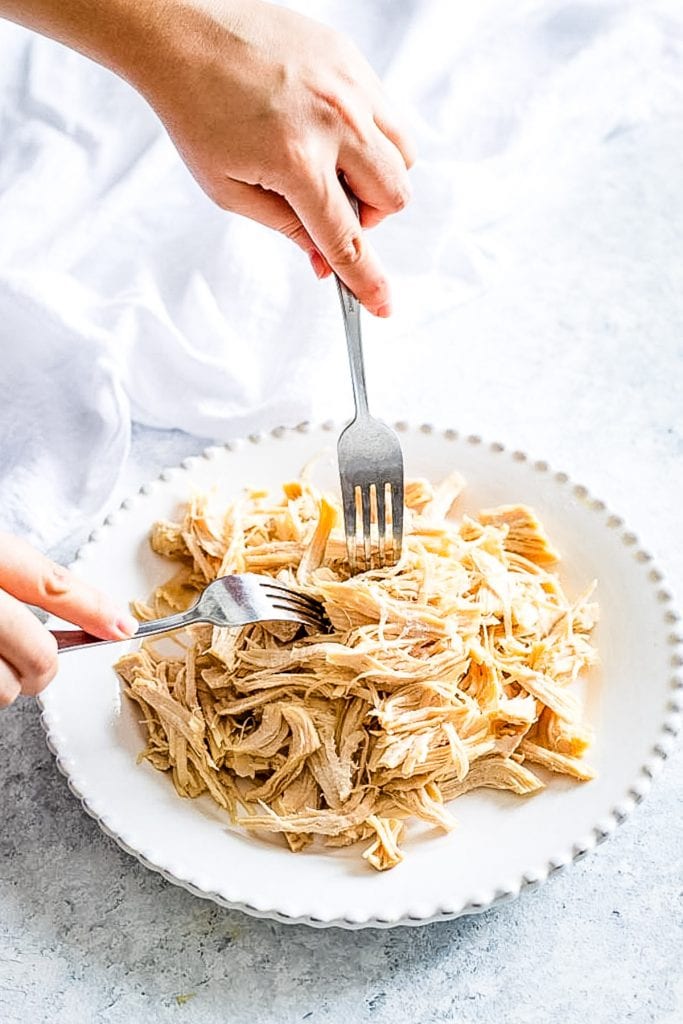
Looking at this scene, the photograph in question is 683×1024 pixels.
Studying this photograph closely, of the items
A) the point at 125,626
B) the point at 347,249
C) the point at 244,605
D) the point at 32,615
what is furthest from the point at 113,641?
the point at 347,249

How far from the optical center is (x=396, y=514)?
7.34 ft

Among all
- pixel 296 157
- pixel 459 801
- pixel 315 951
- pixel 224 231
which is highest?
pixel 296 157

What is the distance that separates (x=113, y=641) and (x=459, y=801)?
1.95ft

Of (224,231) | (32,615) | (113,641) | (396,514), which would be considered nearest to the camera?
(32,615)

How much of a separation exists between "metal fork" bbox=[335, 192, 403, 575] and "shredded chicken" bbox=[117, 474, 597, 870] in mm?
54

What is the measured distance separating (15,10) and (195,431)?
3.31 ft

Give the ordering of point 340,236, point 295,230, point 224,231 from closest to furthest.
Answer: point 340,236 → point 295,230 → point 224,231

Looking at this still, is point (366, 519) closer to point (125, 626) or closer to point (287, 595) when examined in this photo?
point (287, 595)

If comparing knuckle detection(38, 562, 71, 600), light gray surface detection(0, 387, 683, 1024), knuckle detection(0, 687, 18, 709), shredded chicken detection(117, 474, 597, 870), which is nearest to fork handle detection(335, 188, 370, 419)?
shredded chicken detection(117, 474, 597, 870)

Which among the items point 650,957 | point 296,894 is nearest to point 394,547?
point 296,894

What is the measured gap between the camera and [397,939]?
1.98m

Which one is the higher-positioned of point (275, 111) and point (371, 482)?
point (275, 111)

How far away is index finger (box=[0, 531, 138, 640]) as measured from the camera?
1.83 m

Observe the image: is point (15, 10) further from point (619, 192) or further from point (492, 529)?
point (619, 192)
